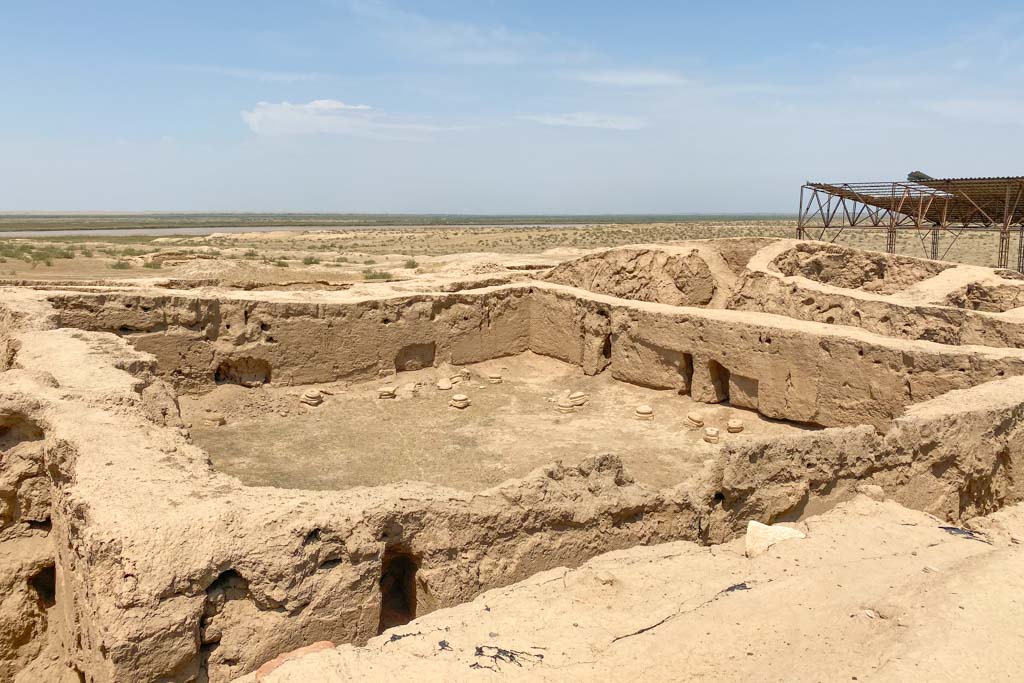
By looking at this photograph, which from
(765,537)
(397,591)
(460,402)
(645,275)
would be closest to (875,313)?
(645,275)

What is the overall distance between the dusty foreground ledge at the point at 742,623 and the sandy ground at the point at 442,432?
156 inches

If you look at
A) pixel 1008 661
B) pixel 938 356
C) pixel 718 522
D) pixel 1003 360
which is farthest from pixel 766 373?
pixel 1008 661

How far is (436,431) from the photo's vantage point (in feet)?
33.4

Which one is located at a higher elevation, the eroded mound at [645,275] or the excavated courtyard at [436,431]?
the eroded mound at [645,275]

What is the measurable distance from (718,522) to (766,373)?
16.0 feet

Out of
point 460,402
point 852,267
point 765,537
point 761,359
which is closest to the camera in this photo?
point 765,537

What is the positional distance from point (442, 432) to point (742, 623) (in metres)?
6.91

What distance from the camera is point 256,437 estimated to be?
9812 mm

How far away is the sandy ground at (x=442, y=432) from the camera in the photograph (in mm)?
8750

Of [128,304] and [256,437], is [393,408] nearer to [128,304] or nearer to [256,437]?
[256,437]

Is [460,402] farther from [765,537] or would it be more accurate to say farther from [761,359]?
[765,537]

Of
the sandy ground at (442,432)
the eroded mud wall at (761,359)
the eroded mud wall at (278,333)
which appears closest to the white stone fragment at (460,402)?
the sandy ground at (442,432)

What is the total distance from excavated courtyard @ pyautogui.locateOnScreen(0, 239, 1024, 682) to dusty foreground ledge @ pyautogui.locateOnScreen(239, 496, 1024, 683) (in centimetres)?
19

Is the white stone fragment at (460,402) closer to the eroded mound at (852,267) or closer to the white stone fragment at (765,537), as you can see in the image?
the eroded mound at (852,267)
